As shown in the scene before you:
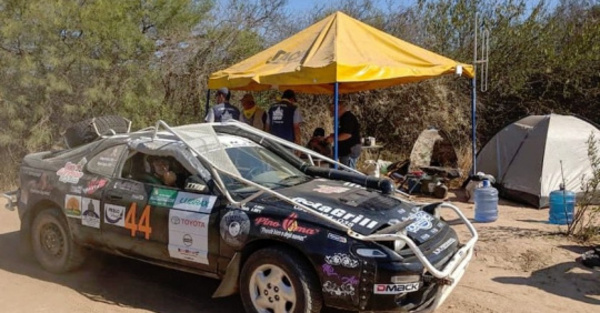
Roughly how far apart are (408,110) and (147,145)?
1096 centimetres

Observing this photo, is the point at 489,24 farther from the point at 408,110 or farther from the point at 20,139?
the point at 20,139

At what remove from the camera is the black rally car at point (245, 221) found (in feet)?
13.9

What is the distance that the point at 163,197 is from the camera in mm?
5164

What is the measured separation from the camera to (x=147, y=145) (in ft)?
18.3

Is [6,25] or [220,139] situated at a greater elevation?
[6,25]

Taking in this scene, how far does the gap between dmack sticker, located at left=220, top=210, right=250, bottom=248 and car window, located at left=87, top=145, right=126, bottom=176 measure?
1.60 meters

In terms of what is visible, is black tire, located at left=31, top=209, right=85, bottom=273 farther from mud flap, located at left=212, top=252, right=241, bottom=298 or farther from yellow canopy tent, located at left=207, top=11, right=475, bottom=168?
yellow canopy tent, located at left=207, top=11, right=475, bottom=168

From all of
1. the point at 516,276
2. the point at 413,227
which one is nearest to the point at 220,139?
the point at 413,227

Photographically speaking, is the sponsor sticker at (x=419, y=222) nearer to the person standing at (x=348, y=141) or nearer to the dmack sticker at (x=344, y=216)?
the dmack sticker at (x=344, y=216)

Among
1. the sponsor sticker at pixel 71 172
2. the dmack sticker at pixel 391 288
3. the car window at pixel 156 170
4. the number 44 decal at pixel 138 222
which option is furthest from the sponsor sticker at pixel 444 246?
the sponsor sticker at pixel 71 172

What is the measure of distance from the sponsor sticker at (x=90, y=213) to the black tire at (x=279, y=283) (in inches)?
70.8

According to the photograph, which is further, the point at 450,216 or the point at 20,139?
the point at 20,139

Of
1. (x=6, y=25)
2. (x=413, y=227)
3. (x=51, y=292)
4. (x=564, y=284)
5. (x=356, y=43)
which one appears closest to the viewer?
(x=413, y=227)

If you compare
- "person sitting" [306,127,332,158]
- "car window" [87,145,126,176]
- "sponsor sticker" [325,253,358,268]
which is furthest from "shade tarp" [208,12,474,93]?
"sponsor sticker" [325,253,358,268]
